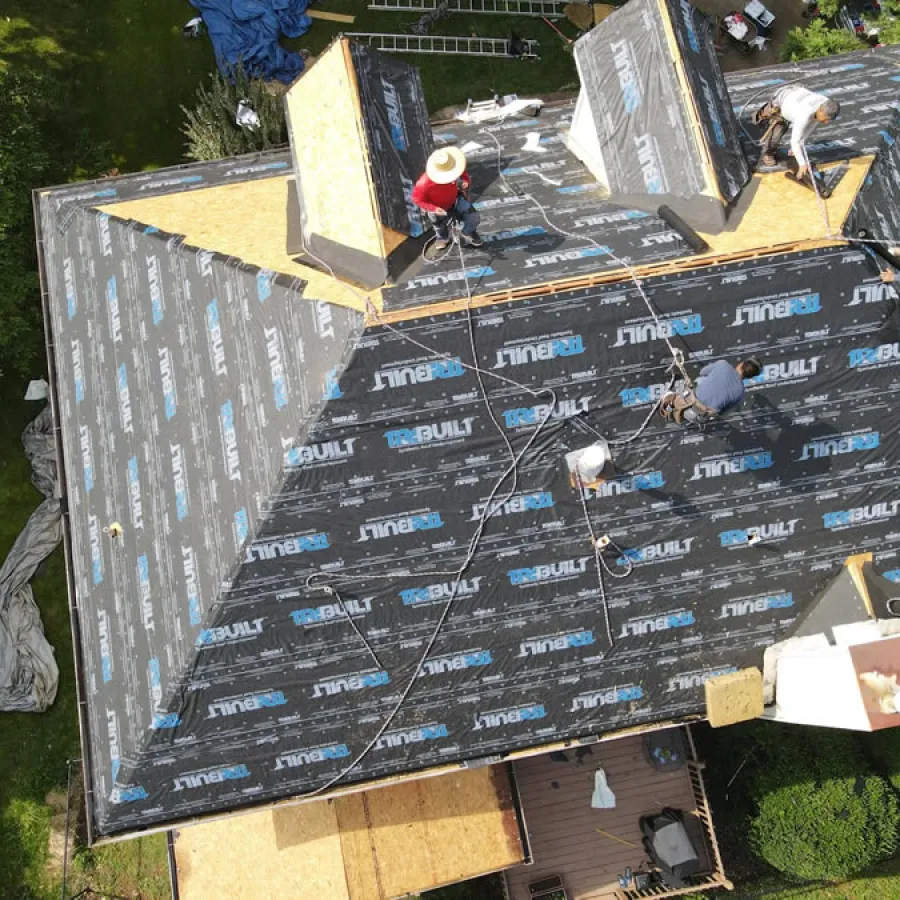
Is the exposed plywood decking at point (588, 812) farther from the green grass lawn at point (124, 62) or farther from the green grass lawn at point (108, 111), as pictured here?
the green grass lawn at point (124, 62)

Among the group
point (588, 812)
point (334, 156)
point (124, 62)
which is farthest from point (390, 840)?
point (124, 62)

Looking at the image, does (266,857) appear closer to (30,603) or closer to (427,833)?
(427,833)

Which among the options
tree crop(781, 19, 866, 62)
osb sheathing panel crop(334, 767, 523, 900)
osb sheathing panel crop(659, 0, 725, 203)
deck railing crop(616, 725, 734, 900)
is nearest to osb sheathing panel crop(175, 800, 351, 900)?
osb sheathing panel crop(334, 767, 523, 900)

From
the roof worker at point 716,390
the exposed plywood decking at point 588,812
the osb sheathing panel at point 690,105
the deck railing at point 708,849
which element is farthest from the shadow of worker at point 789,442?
the exposed plywood decking at point 588,812

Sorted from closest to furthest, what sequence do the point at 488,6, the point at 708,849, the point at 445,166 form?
1. the point at 445,166
2. the point at 708,849
3. the point at 488,6

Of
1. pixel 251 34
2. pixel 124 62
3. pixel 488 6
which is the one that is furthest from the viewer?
pixel 488 6

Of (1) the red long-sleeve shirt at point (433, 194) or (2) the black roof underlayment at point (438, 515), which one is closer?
(1) the red long-sleeve shirt at point (433, 194)

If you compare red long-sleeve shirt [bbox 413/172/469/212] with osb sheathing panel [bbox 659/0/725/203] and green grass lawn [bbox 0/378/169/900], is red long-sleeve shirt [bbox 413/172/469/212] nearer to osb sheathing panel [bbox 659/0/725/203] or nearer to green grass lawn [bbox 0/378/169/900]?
osb sheathing panel [bbox 659/0/725/203]
